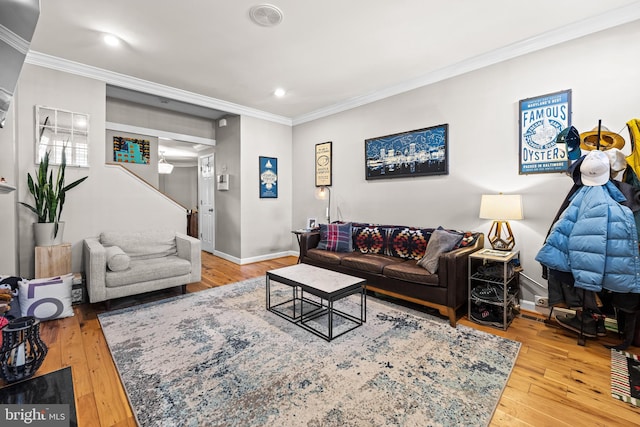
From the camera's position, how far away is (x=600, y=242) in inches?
82.0

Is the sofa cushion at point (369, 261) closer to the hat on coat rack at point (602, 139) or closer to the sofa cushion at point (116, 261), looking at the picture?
the hat on coat rack at point (602, 139)

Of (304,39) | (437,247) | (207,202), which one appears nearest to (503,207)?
(437,247)

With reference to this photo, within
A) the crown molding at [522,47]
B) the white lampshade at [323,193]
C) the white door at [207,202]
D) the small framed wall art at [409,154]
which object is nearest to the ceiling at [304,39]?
the crown molding at [522,47]

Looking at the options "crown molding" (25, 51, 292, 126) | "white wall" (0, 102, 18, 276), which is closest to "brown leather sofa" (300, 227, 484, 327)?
"crown molding" (25, 51, 292, 126)

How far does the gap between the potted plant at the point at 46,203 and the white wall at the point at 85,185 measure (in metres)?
0.17

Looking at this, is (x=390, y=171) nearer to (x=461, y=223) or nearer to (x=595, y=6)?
(x=461, y=223)

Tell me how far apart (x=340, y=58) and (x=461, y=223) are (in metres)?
2.38

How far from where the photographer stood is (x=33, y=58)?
320 centimetres

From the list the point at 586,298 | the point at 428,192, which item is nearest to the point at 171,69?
the point at 428,192

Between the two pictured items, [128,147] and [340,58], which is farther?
[128,147]

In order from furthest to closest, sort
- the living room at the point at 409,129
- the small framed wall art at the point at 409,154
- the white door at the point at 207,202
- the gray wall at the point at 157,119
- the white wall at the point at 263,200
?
1. the white door at the point at 207,202
2. the white wall at the point at 263,200
3. the gray wall at the point at 157,119
4. the small framed wall art at the point at 409,154
5. the living room at the point at 409,129

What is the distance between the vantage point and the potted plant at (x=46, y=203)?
10.1 ft

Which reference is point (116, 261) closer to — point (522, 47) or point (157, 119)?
point (157, 119)

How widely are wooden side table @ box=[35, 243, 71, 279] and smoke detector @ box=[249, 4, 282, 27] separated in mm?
3070
